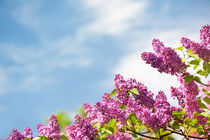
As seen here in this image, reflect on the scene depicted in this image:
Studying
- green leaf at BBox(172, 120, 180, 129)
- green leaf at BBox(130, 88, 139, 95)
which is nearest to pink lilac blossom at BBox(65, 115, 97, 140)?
green leaf at BBox(130, 88, 139, 95)

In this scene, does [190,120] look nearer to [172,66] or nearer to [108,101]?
[172,66]

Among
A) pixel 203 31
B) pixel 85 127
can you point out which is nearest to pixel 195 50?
pixel 203 31

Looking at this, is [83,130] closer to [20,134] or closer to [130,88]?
[130,88]

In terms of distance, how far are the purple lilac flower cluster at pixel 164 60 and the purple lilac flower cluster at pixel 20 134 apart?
77.6 inches

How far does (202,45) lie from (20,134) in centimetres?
283

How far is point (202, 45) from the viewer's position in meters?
3.42

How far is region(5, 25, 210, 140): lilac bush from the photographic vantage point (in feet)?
9.96

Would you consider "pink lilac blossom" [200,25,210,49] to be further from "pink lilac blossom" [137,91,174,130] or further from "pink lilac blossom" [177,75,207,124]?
"pink lilac blossom" [137,91,174,130]

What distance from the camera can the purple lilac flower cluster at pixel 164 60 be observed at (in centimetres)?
330

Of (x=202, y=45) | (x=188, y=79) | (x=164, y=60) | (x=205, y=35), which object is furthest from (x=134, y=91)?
(x=205, y=35)

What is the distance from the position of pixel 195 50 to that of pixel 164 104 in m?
0.88

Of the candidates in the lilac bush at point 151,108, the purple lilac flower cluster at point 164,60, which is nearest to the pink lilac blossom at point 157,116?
the lilac bush at point 151,108

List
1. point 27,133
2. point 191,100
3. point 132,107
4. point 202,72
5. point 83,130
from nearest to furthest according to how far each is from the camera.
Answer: point 83,130, point 191,100, point 132,107, point 202,72, point 27,133

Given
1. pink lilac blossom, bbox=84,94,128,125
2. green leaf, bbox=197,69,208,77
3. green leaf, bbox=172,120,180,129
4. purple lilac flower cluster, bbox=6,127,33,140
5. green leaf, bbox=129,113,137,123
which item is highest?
purple lilac flower cluster, bbox=6,127,33,140
